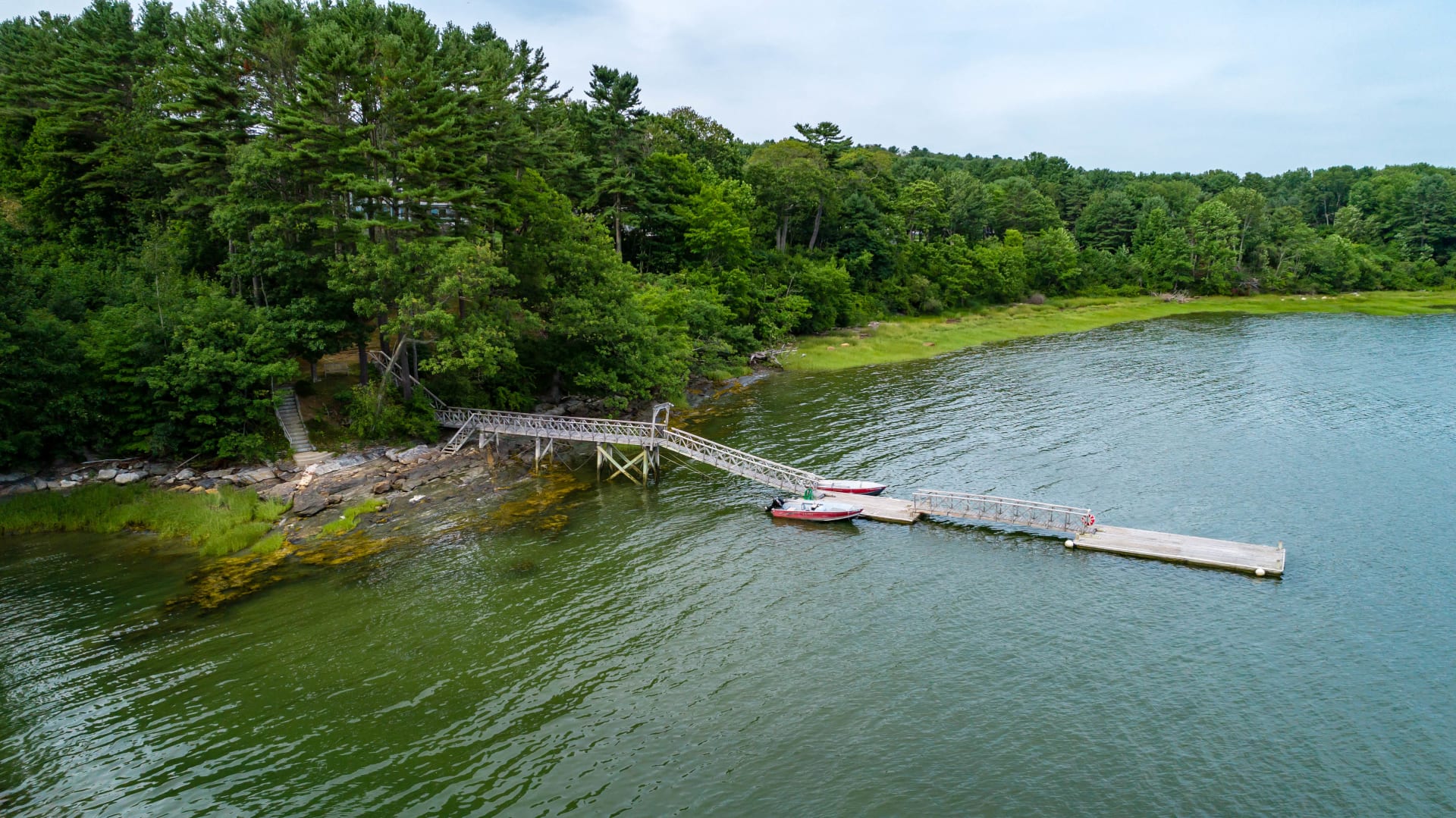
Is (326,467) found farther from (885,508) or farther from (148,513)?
(885,508)

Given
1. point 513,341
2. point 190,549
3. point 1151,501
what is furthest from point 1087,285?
point 190,549

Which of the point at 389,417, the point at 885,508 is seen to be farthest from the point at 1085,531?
the point at 389,417

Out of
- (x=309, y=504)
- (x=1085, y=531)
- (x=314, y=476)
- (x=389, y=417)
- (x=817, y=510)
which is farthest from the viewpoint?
(x=389, y=417)

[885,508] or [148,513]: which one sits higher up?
[148,513]

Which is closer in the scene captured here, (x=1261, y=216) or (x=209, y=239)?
(x=209, y=239)

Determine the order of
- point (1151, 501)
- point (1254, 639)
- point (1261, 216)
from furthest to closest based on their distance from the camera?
point (1261, 216), point (1151, 501), point (1254, 639)

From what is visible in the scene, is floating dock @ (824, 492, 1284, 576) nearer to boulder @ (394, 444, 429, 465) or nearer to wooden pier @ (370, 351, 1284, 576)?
wooden pier @ (370, 351, 1284, 576)

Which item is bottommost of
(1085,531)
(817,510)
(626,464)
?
(1085,531)

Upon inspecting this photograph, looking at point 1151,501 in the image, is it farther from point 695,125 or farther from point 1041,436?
point 695,125
